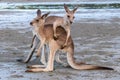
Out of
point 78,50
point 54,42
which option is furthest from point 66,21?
point 78,50

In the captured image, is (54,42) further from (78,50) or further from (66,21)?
(78,50)

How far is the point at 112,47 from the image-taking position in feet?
34.4

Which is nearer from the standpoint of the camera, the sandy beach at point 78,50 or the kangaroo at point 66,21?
the sandy beach at point 78,50

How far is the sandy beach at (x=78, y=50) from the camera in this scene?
24.0 ft

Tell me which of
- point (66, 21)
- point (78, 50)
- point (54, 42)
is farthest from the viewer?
point (78, 50)

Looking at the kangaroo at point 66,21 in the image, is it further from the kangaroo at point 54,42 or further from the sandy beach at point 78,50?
the sandy beach at point 78,50

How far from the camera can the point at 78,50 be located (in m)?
10.2

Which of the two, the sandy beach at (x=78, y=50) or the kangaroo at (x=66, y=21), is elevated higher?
the kangaroo at (x=66, y=21)

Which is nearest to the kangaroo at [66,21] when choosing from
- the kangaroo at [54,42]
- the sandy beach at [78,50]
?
the kangaroo at [54,42]

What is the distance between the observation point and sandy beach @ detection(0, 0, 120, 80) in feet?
24.0

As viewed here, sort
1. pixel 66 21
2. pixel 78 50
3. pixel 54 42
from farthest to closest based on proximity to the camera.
→ pixel 78 50, pixel 66 21, pixel 54 42

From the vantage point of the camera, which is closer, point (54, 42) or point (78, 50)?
point (54, 42)

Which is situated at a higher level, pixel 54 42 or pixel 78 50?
pixel 54 42

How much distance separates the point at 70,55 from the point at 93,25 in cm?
844
